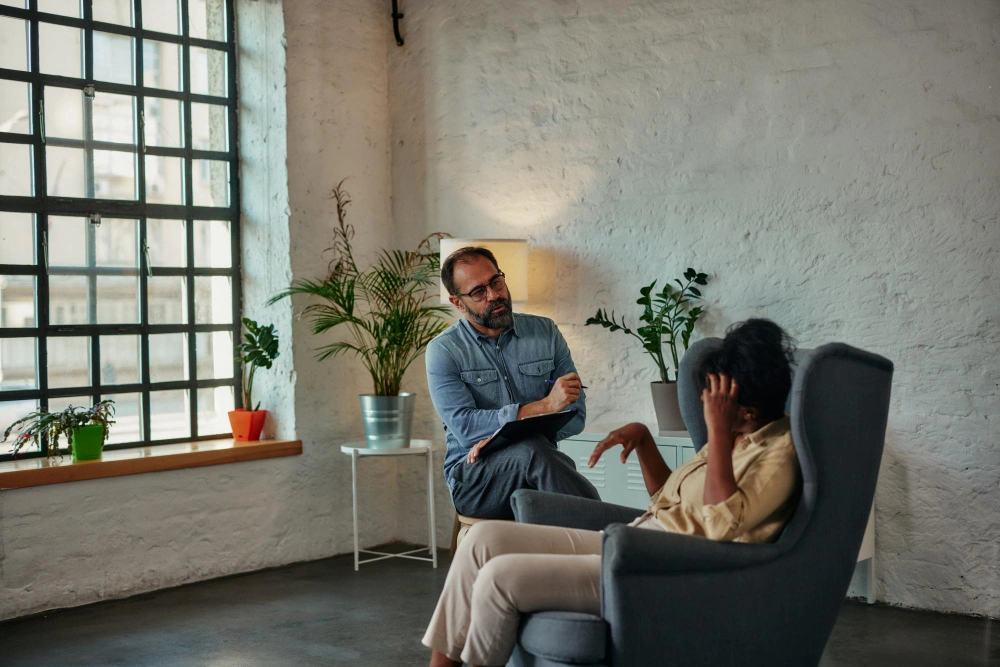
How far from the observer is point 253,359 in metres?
5.38

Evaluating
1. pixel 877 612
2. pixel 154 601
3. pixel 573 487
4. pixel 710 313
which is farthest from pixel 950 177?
pixel 154 601

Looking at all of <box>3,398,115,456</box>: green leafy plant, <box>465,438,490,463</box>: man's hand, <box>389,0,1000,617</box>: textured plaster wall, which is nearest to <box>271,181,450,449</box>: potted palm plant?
<box>389,0,1000,617</box>: textured plaster wall

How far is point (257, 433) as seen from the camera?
5.48 m

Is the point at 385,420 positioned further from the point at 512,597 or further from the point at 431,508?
the point at 512,597

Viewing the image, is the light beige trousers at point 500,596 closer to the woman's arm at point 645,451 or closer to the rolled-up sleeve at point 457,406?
the woman's arm at point 645,451

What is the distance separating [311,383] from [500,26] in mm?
2209

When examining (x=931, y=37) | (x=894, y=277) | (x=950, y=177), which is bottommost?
(x=894, y=277)

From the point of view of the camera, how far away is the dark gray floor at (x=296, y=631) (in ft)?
12.3

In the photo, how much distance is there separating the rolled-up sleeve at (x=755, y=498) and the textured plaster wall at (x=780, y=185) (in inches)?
82.9

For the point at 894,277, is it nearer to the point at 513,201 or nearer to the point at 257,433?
the point at 513,201

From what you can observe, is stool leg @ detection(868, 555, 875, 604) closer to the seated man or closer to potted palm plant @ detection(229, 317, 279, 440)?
the seated man

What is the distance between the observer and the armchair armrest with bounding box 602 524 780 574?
7.62 feet

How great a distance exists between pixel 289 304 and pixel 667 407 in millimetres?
2137

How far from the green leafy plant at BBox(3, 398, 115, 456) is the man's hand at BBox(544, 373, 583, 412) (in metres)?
2.48
